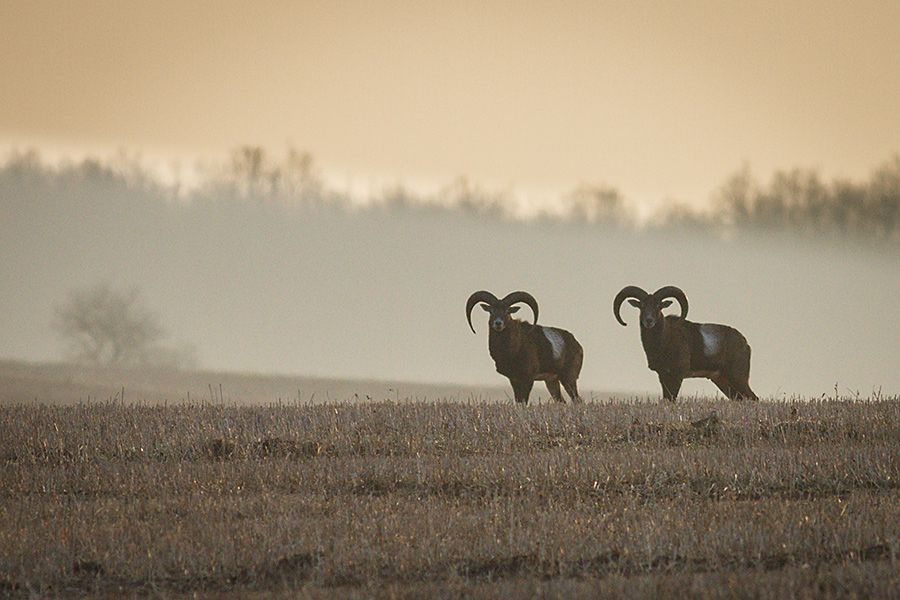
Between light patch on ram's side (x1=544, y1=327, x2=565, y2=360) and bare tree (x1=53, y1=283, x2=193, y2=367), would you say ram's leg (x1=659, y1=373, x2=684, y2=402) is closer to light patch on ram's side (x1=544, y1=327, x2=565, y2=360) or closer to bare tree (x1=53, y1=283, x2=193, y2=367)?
light patch on ram's side (x1=544, y1=327, x2=565, y2=360)

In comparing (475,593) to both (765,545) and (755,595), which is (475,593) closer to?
(755,595)

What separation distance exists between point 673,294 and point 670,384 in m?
1.80

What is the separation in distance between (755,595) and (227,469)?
8.22 metres

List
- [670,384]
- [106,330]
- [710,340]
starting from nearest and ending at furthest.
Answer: [670,384] < [710,340] < [106,330]

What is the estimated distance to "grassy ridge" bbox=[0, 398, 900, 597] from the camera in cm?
1167

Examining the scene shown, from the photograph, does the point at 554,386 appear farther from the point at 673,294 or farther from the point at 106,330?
the point at 106,330

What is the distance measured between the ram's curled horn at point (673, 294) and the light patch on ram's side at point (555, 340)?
6.83 ft

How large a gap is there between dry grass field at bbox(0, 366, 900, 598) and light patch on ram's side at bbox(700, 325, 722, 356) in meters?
4.01

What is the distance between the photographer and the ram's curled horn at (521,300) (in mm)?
26578

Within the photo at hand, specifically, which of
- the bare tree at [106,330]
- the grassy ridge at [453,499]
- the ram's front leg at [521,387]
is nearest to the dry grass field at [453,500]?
the grassy ridge at [453,499]

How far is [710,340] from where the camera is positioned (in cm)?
2661

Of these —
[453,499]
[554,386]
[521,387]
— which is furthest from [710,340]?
[453,499]

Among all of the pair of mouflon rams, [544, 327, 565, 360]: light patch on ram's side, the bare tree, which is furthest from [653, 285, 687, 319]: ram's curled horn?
the bare tree

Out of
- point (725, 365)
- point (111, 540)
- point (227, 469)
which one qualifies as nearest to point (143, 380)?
point (725, 365)
